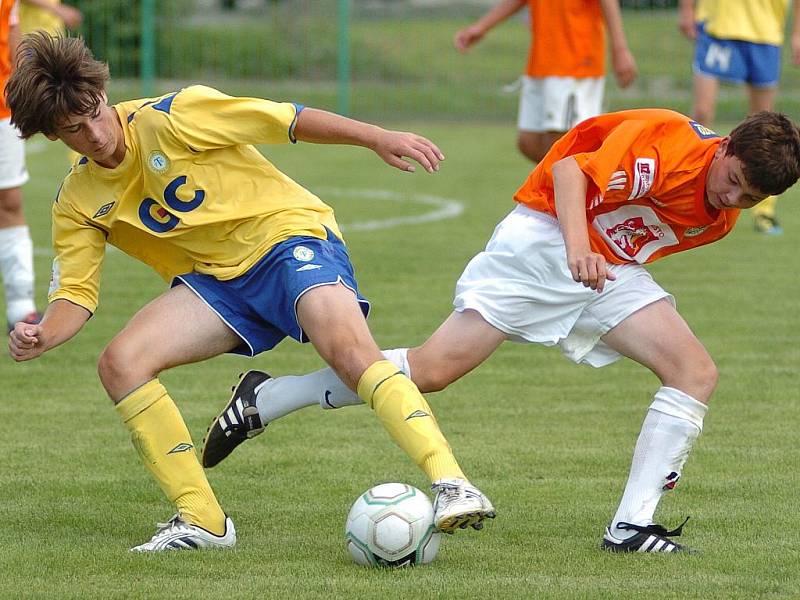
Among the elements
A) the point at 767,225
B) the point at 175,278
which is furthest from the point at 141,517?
the point at 767,225

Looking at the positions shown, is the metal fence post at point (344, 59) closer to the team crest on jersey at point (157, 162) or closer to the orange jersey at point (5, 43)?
the orange jersey at point (5, 43)

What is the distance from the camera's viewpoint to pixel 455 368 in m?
4.57

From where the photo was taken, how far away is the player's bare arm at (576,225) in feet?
13.0

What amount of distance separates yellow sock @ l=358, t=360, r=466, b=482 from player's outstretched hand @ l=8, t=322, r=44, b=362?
0.97m

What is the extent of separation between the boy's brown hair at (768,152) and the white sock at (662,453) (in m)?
0.66

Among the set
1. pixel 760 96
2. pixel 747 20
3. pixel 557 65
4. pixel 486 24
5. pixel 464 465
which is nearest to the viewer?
pixel 464 465

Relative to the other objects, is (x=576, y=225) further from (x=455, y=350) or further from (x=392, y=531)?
(x=392, y=531)

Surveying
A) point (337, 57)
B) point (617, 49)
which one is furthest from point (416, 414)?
point (337, 57)

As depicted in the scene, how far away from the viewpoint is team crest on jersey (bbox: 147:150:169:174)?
4.34m

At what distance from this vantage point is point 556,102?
9727mm

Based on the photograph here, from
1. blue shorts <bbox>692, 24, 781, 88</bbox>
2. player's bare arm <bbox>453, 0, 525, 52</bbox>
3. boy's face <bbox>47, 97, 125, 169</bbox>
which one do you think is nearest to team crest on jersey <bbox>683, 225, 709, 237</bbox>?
boy's face <bbox>47, 97, 125, 169</bbox>

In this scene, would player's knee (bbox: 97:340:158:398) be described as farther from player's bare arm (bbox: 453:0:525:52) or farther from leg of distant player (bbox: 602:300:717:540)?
player's bare arm (bbox: 453:0:525:52)

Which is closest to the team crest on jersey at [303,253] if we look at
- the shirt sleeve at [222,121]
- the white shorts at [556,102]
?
the shirt sleeve at [222,121]

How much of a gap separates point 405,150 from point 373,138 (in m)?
0.12
